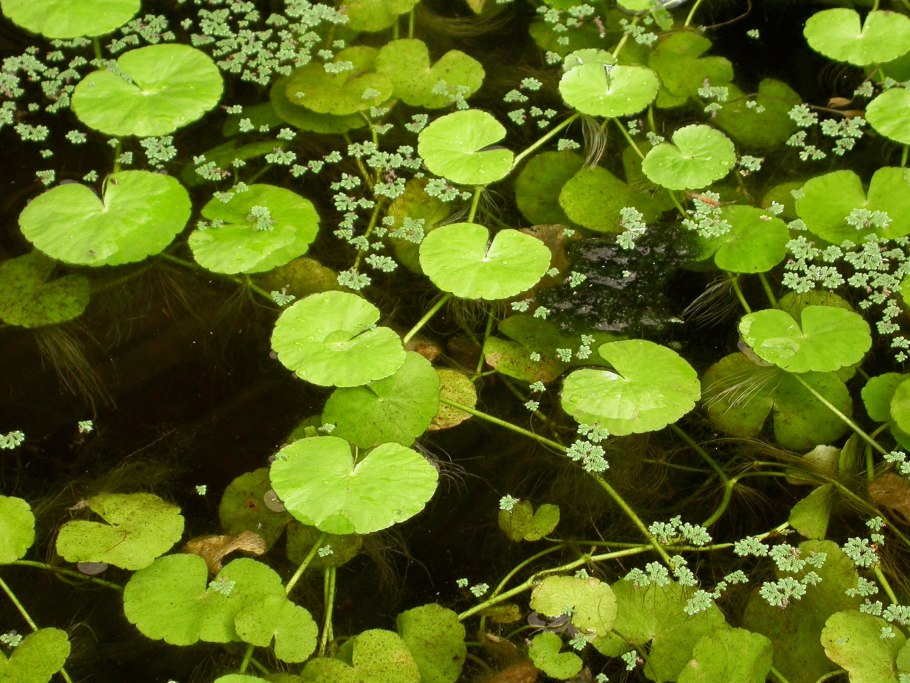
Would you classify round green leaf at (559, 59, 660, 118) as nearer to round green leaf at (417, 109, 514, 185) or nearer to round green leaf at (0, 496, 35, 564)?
round green leaf at (417, 109, 514, 185)

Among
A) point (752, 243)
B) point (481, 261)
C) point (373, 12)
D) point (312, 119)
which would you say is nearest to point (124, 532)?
point (481, 261)

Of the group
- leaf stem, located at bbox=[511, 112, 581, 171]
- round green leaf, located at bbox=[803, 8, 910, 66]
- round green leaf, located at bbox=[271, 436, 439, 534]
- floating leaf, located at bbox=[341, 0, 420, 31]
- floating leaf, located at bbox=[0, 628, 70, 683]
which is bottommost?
floating leaf, located at bbox=[0, 628, 70, 683]

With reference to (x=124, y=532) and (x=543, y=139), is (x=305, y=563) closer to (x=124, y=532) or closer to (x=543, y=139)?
(x=124, y=532)

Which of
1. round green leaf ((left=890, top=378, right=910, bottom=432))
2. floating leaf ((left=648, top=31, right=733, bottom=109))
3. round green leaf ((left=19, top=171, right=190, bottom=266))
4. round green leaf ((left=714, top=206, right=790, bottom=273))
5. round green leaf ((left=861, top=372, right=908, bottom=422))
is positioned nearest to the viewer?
round green leaf ((left=890, top=378, right=910, bottom=432))

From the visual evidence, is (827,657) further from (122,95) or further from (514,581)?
(122,95)

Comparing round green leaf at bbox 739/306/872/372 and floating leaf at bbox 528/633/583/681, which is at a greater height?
round green leaf at bbox 739/306/872/372

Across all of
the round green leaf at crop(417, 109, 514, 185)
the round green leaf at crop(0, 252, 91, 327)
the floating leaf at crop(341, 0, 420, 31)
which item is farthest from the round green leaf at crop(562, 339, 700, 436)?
the floating leaf at crop(341, 0, 420, 31)
